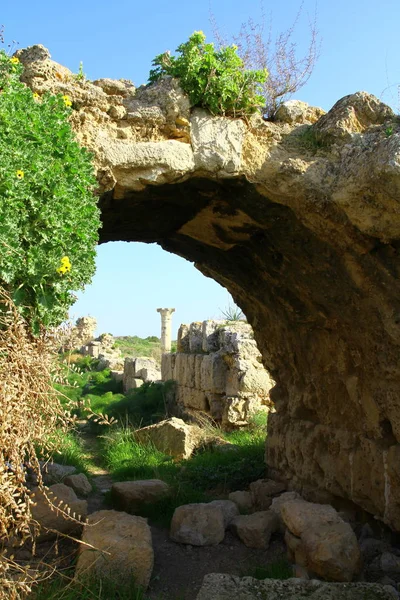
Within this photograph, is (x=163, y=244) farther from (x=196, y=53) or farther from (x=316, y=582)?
(x=316, y=582)

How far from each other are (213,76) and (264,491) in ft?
12.4

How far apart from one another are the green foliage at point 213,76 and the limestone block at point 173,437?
4417mm

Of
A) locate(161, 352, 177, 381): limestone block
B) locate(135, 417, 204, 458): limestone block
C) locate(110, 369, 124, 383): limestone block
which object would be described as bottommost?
locate(135, 417, 204, 458): limestone block

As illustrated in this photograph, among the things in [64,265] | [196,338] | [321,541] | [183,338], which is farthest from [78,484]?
[183,338]

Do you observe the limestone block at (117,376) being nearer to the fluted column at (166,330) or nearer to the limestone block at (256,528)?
the fluted column at (166,330)

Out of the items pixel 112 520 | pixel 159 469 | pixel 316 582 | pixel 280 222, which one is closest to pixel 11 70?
pixel 280 222

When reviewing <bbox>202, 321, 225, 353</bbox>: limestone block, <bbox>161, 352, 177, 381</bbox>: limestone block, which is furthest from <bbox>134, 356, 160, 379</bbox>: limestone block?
<bbox>202, 321, 225, 353</bbox>: limestone block

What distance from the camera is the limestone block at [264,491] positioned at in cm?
569

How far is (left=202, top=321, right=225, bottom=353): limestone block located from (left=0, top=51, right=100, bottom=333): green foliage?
6.76 m

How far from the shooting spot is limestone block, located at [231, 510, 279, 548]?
482 centimetres

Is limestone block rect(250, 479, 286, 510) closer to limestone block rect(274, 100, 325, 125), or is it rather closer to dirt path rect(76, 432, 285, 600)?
dirt path rect(76, 432, 285, 600)

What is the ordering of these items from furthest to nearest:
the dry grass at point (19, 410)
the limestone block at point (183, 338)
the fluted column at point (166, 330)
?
1. the fluted column at point (166, 330)
2. the limestone block at point (183, 338)
3. the dry grass at point (19, 410)

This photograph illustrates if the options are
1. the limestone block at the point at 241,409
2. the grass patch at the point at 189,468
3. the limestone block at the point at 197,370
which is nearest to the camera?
the grass patch at the point at 189,468

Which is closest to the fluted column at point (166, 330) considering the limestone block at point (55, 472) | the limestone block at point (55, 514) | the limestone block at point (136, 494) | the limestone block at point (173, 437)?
the limestone block at point (173, 437)
